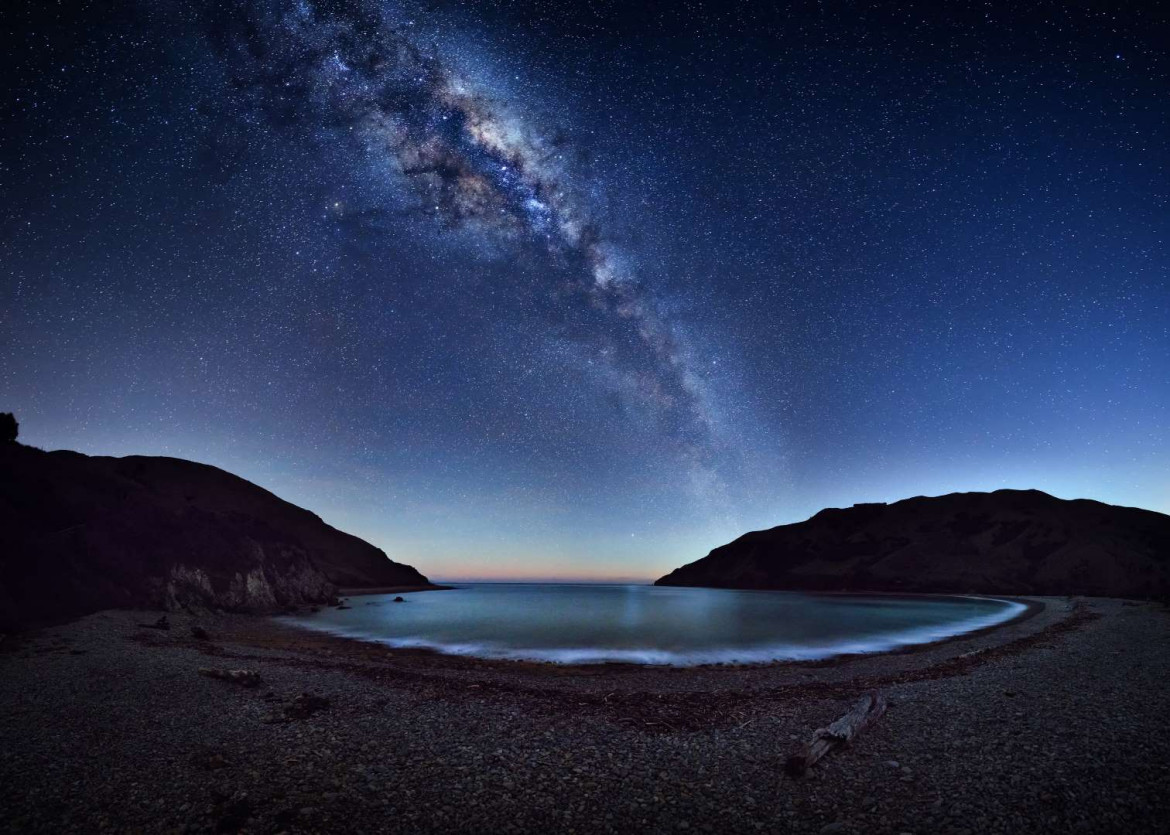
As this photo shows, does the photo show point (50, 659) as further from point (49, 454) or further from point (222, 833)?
point (49, 454)

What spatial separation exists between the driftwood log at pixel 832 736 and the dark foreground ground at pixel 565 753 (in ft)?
0.80

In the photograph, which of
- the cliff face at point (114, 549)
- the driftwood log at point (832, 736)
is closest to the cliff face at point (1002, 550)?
the driftwood log at point (832, 736)

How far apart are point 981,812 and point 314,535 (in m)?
199

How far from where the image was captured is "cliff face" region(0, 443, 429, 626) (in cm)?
3203

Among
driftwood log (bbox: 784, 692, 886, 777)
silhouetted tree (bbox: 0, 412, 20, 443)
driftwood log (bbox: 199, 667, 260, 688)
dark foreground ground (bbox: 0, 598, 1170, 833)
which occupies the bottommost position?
driftwood log (bbox: 199, 667, 260, 688)

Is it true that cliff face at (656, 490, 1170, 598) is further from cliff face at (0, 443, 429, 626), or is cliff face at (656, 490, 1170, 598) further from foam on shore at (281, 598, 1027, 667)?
cliff face at (0, 443, 429, 626)

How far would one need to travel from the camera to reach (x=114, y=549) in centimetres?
4131

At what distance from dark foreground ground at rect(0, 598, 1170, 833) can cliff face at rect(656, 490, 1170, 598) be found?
11323cm

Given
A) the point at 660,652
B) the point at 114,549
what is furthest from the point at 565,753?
the point at 114,549

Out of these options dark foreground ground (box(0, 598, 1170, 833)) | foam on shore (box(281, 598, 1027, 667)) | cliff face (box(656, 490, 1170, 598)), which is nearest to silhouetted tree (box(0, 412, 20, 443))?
foam on shore (box(281, 598, 1027, 667))

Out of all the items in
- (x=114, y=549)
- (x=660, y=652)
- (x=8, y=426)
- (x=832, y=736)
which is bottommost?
(x=660, y=652)

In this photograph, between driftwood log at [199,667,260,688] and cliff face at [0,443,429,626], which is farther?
cliff face at [0,443,429,626]

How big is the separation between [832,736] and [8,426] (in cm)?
8313

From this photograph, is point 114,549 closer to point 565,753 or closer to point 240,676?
point 240,676
